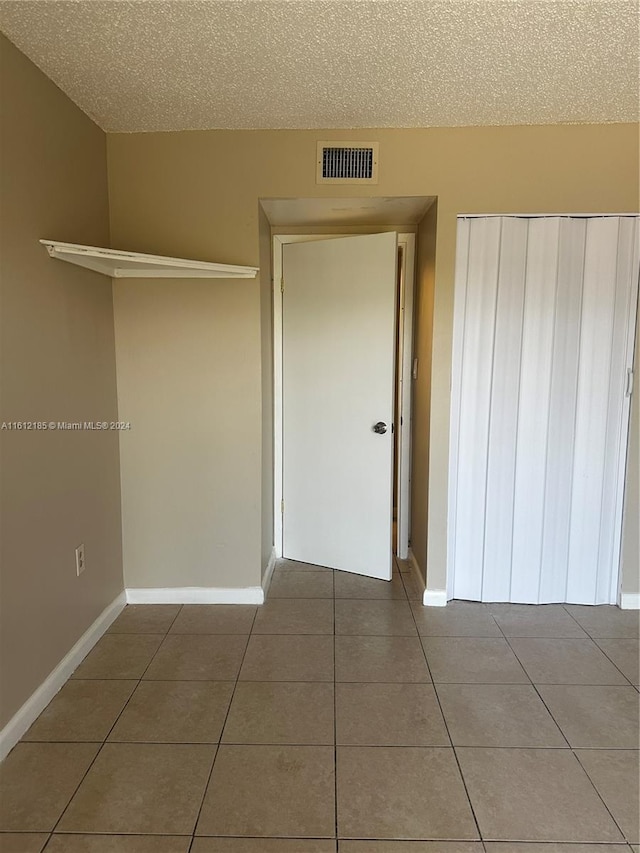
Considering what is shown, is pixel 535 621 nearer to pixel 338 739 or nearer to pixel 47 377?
pixel 338 739

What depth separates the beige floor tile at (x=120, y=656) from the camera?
2180 millimetres

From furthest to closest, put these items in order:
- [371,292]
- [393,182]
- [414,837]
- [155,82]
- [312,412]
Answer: [312,412], [371,292], [393,182], [155,82], [414,837]

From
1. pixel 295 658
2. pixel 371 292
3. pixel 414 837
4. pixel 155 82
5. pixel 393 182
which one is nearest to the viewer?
pixel 414 837

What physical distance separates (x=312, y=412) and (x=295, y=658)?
1.45 meters

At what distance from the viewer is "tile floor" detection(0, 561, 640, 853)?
1.47 m

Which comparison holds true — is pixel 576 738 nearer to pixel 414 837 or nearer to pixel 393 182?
pixel 414 837

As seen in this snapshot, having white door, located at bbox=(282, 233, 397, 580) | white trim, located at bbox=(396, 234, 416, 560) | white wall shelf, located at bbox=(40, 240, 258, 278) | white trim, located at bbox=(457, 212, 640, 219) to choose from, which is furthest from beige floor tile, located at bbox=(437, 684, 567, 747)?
white trim, located at bbox=(457, 212, 640, 219)

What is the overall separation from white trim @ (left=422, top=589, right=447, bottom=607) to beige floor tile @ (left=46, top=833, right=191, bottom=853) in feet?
5.42

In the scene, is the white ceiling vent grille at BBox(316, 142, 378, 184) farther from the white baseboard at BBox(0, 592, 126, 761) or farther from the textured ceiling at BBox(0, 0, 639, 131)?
the white baseboard at BBox(0, 592, 126, 761)

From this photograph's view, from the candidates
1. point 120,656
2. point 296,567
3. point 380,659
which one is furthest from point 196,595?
point 380,659

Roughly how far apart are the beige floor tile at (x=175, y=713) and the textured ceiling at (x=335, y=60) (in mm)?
2415

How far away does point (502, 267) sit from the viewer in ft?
8.50

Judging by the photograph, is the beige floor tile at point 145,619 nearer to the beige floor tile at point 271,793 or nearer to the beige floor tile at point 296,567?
the beige floor tile at point 296,567

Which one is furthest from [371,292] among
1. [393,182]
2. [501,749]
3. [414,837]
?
[414,837]
